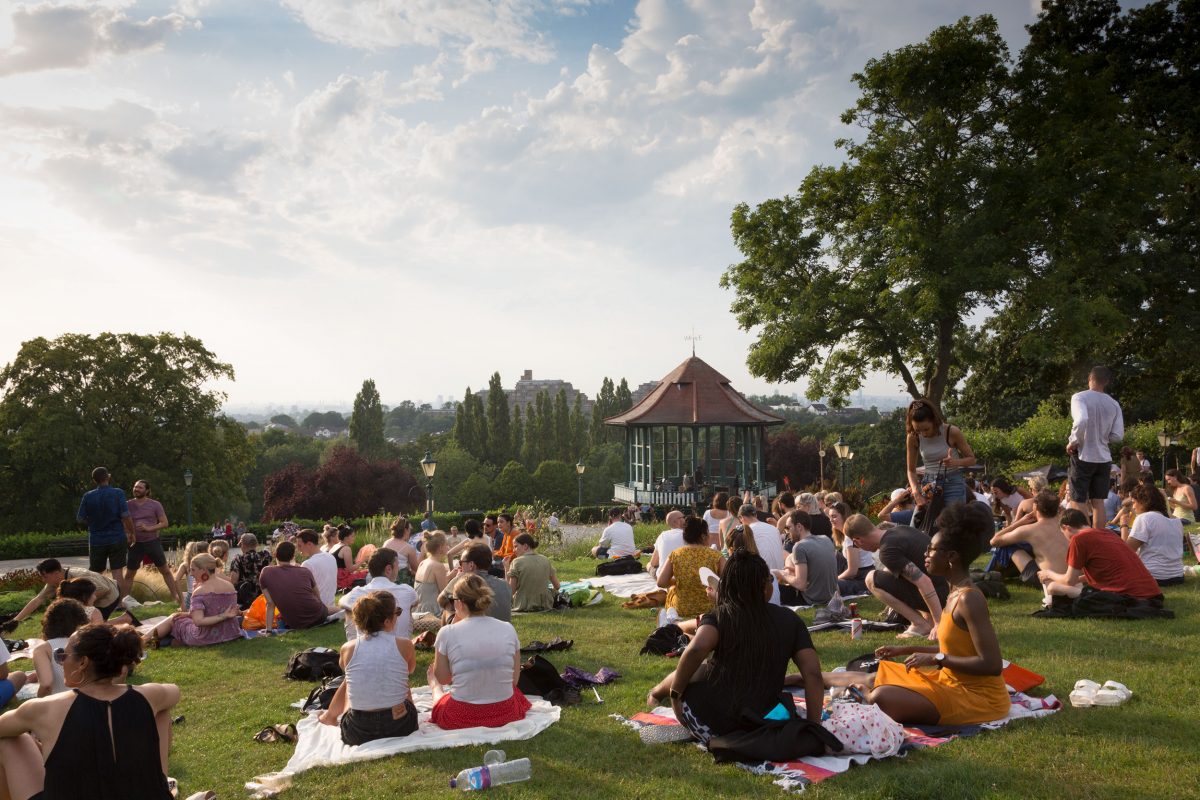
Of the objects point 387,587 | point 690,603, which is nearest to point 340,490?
point 690,603

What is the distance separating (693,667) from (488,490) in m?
48.5

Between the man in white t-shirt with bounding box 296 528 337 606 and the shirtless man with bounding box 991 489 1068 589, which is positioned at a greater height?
the shirtless man with bounding box 991 489 1068 589

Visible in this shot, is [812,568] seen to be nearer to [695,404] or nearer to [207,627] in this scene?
[207,627]

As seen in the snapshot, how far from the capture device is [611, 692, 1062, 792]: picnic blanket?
4.12 m

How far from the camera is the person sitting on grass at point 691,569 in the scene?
7.52 m

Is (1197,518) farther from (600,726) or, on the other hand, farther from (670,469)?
(670,469)

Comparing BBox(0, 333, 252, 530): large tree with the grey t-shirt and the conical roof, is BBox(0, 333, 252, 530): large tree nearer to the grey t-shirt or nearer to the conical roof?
the conical roof

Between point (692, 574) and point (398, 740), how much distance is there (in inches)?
128

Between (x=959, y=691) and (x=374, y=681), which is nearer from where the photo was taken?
(x=959, y=691)

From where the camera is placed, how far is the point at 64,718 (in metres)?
3.38

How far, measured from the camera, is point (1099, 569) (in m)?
7.41

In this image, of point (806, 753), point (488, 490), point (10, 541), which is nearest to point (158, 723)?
point (806, 753)

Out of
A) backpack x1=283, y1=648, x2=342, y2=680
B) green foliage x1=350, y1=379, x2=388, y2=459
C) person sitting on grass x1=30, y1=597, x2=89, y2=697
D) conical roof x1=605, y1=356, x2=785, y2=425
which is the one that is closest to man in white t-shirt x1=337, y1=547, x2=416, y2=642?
backpack x1=283, y1=648, x2=342, y2=680

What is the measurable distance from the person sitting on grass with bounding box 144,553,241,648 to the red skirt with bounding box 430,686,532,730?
454 cm
